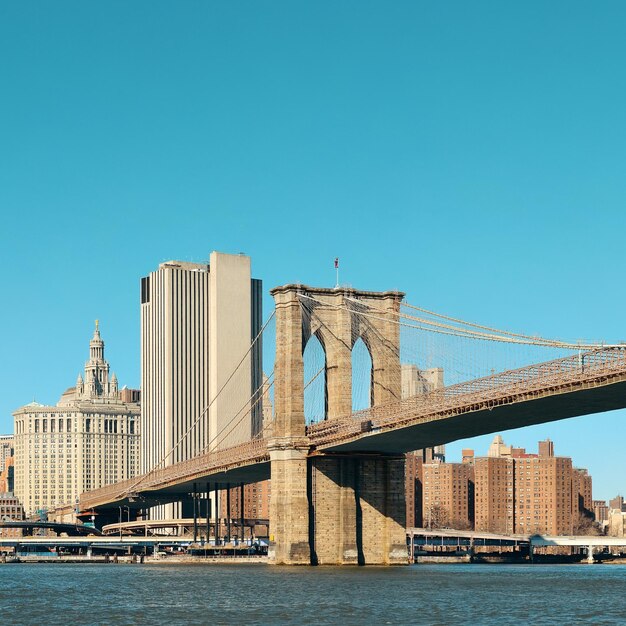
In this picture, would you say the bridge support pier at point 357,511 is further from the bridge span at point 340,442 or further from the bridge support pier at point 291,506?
the bridge support pier at point 291,506

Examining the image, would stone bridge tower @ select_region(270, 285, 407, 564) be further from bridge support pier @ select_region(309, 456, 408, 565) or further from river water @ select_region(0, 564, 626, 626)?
river water @ select_region(0, 564, 626, 626)

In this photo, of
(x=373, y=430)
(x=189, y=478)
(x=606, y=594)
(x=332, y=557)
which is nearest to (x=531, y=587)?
(x=606, y=594)

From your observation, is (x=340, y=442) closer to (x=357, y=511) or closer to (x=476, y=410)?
(x=357, y=511)

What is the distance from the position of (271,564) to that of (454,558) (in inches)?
2863

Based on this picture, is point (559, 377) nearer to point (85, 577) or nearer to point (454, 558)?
point (85, 577)

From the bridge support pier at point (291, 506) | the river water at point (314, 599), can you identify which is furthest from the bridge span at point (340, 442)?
the river water at point (314, 599)

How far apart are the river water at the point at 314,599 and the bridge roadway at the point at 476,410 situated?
8630mm

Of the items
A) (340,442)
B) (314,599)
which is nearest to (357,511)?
(340,442)

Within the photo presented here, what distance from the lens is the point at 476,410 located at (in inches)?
3110

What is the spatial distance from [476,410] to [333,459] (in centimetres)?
2203

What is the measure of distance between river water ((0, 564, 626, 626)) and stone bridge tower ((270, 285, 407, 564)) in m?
6.47

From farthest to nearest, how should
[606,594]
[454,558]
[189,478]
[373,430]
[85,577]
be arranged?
[454,558] → [189,478] → [85,577] → [373,430] → [606,594]

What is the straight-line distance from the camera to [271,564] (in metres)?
101

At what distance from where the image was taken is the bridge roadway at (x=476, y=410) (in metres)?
70.7
